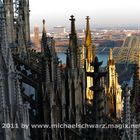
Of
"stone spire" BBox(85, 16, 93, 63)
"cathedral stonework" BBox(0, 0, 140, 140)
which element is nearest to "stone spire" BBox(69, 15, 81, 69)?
"cathedral stonework" BBox(0, 0, 140, 140)

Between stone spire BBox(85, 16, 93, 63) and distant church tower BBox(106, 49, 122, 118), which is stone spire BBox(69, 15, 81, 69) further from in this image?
distant church tower BBox(106, 49, 122, 118)

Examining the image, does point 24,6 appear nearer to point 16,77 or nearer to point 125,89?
point 16,77

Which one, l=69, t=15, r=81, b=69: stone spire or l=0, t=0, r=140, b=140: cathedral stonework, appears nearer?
l=0, t=0, r=140, b=140: cathedral stonework

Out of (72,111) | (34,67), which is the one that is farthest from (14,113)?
(34,67)

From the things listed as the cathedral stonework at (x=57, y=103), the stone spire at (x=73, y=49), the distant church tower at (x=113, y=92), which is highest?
the stone spire at (x=73, y=49)

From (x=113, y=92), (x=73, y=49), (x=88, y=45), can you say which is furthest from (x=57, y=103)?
(x=113, y=92)

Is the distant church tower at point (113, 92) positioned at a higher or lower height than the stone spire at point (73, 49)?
lower

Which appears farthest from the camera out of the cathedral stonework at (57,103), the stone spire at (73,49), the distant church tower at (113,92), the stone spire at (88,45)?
the distant church tower at (113,92)

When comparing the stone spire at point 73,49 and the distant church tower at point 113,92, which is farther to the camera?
the distant church tower at point 113,92

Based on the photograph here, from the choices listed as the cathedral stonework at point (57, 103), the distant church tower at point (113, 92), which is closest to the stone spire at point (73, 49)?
the cathedral stonework at point (57, 103)

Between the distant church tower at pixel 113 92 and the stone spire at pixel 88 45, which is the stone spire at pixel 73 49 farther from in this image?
the distant church tower at pixel 113 92

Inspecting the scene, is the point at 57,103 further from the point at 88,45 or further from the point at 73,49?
the point at 88,45
